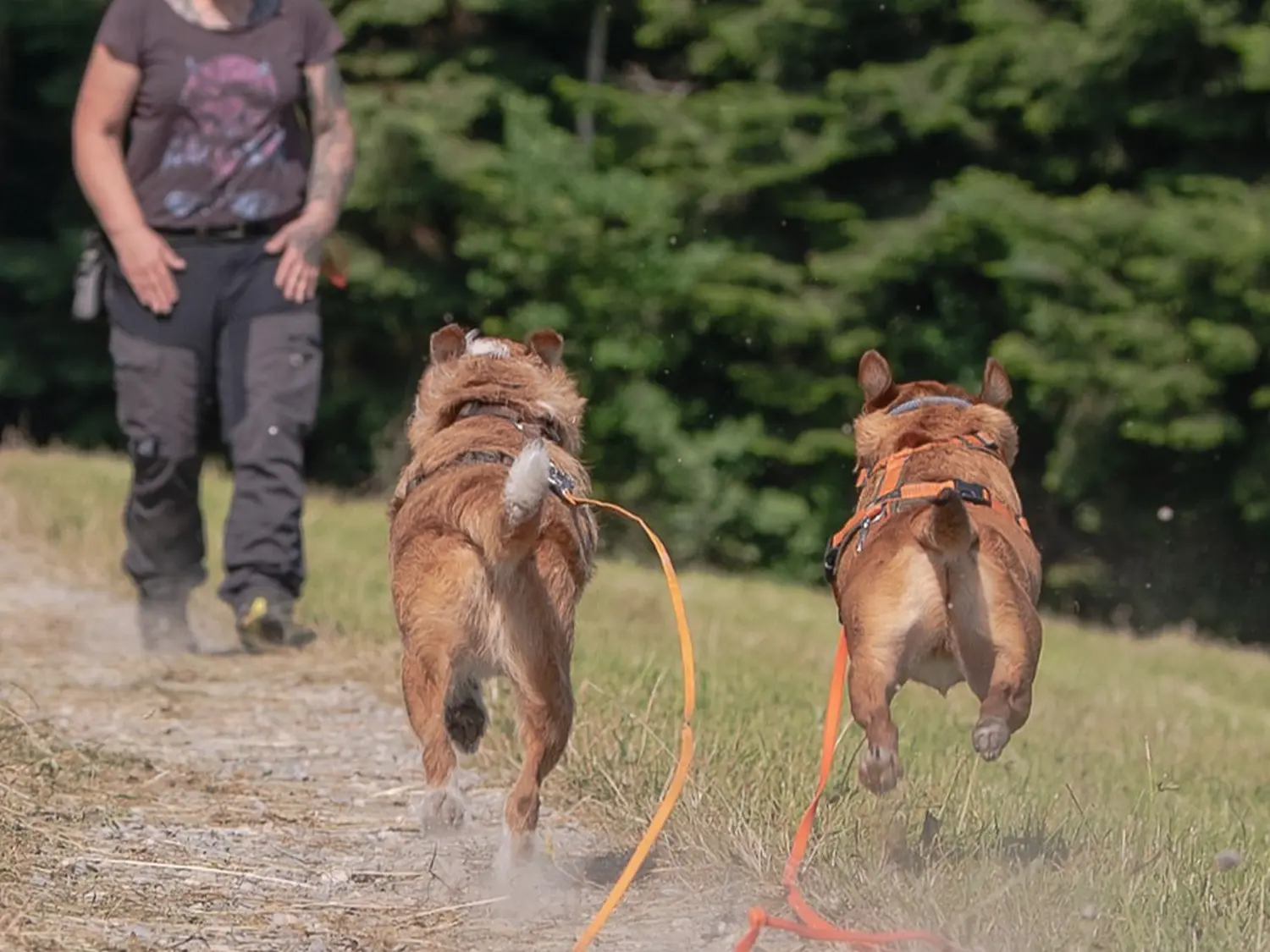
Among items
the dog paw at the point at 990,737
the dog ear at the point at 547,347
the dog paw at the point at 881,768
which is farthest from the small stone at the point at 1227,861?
the dog ear at the point at 547,347

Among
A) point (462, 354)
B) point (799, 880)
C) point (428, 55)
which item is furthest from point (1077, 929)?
point (428, 55)

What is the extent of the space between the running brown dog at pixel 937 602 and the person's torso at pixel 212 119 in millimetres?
3644

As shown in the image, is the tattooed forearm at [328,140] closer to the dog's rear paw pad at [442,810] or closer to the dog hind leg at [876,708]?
the dog's rear paw pad at [442,810]

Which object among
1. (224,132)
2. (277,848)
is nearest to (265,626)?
(224,132)

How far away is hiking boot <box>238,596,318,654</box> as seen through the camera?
25.4 feet

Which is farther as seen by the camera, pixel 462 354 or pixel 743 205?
pixel 743 205

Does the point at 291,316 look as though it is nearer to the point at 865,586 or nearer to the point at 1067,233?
the point at 865,586

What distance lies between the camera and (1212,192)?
15125 mm

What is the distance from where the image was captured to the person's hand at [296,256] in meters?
7.75

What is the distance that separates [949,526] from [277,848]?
191 cm

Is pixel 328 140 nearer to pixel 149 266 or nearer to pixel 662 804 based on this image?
pixel 149 266

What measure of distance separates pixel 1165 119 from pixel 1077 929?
12.5 m

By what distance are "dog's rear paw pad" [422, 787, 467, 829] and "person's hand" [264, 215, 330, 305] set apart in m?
3.59

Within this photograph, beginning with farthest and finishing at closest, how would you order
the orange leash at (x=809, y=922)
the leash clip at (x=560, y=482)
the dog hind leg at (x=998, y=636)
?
1. the leash clip at (x=560, y=482)
2. the dog hind leg at (x=998, y=636)
3. the orange leash at (x=809, y=922)
